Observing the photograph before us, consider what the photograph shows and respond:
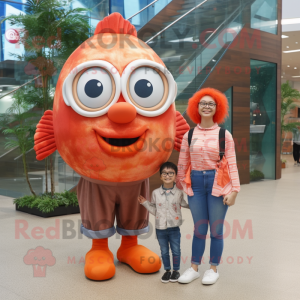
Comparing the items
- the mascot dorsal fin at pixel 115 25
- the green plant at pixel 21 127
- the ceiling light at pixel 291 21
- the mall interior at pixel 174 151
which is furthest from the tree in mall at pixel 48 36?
the ceiling light at pixel 291 21

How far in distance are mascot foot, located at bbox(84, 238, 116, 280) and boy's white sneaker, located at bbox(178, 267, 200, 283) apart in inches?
21.2

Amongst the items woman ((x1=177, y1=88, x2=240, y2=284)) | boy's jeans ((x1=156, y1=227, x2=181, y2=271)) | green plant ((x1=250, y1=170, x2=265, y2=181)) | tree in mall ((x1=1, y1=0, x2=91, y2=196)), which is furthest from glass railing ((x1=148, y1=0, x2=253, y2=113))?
boy's jeans ((x1=156, y1=227, x2=181, y2=271))

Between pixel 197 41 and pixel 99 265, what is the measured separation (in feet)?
17.9

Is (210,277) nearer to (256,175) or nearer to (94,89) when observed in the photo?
(94,89)

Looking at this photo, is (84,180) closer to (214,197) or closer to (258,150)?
(214,197)

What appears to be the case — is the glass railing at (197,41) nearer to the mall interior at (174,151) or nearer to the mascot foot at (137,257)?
the mall interior at (174,151)

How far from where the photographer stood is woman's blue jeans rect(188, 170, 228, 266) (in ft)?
9.50

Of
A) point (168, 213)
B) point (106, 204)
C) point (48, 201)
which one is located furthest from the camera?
point (48, 201)

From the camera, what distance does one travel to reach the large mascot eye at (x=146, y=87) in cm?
282

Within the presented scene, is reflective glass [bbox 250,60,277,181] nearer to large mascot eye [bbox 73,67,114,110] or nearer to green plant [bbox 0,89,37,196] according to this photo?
green plant [bbox 0,89,37,196]

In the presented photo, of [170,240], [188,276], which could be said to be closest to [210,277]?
[188,276]

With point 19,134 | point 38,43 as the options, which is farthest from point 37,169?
point 38,43

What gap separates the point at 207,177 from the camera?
9.51 feet

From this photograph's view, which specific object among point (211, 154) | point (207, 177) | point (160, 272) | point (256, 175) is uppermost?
point (211, 154)
